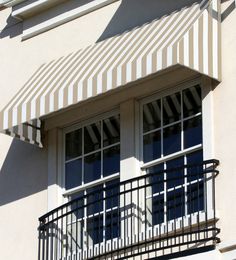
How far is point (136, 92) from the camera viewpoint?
22844 mm

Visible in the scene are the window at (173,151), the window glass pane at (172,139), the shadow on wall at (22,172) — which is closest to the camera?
the window at (173,151)

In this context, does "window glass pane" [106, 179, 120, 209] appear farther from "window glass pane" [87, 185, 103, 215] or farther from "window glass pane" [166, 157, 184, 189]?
"window glass pane" [166, 157, 184, 189]

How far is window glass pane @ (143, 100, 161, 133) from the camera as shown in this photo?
2267 centimetres

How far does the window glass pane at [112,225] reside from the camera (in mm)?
22359

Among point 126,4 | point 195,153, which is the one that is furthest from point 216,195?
point 126,4

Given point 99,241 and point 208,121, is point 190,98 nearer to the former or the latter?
point 208,121

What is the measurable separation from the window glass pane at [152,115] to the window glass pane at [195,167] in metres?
0.95

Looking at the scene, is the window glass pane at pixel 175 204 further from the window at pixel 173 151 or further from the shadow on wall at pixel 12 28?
the shadow on wall at pixel 12 28

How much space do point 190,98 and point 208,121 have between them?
743mm

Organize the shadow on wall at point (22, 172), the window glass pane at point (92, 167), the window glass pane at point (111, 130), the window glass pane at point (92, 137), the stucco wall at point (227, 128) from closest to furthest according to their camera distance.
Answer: the stucco wall at point (227, 128)
the window glass pane at point (111, 130)
the window glass pane at point (92, 167)
the window glass pane at point (92, 137)
the shadow on wall at point (22, 172)

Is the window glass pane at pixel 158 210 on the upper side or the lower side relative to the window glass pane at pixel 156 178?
lower

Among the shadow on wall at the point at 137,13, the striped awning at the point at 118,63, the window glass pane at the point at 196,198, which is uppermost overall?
the shadow on wall at the point at 137,13

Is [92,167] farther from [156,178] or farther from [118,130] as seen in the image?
[156,178]

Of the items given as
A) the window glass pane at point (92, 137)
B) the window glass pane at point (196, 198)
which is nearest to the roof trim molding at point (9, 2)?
the window glass pane at point (92, 137)
